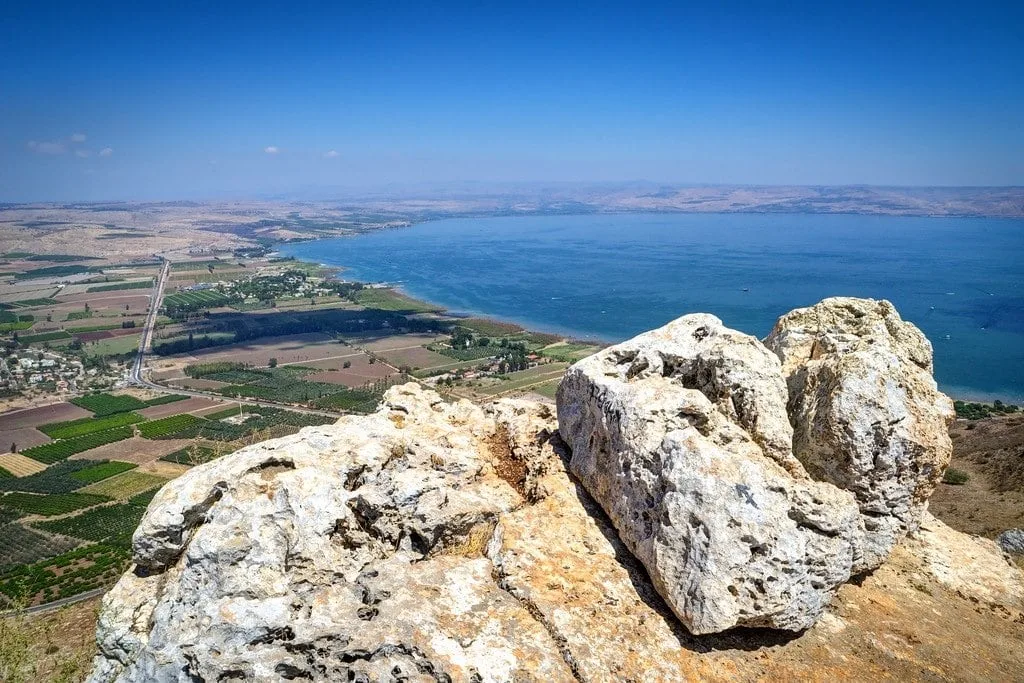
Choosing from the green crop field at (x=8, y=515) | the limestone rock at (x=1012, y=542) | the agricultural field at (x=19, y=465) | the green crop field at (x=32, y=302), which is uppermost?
the limestone rock at (x=1012, y=542)

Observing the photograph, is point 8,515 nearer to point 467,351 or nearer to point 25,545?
point 25,545

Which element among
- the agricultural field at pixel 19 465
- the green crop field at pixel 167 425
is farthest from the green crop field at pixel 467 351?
the agricultural field at pixel 19 465

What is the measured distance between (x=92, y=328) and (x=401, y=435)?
127783mm

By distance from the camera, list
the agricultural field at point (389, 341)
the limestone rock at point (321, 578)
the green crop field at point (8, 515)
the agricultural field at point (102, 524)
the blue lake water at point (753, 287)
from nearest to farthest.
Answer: the limestone rock at point (321, 578) → the agricultural field at point (102, 524) → the green crop field at point (8, 515) → the blue lake water at point (753, 287) → the agricultural field at point (389, 341)

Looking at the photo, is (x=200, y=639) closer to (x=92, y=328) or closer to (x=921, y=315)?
(x=921, y=315)

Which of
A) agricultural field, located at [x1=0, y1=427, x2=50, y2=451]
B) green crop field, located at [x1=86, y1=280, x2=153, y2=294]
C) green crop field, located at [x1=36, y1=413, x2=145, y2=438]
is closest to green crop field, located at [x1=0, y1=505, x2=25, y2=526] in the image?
agricultural field, located at [x1=0, y1=427, x2=50, y2=451]

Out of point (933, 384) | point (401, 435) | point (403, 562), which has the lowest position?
point (403, 562)

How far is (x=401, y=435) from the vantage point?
12773mm

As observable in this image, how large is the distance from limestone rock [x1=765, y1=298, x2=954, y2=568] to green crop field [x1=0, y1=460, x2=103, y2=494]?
6278 centimetres

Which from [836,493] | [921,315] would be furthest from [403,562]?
[921,315]

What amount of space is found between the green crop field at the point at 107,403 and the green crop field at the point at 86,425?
200cm

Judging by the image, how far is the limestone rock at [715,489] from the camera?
8.68 m

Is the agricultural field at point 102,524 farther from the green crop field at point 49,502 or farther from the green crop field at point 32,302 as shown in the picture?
the green crop field at point 32,302

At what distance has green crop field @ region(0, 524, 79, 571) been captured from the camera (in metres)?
40.8
